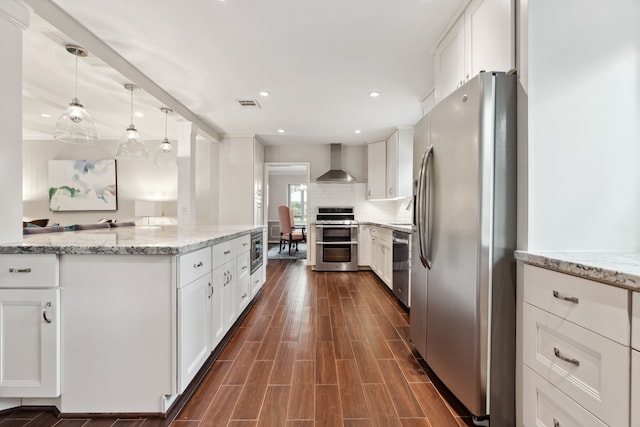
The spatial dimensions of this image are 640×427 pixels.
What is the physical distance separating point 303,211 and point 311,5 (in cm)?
835

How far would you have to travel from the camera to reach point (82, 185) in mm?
5660

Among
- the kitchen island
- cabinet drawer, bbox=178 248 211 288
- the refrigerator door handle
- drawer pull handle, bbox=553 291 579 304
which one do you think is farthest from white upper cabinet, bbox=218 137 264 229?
drawer pull handle, bbox=553 291 579 304

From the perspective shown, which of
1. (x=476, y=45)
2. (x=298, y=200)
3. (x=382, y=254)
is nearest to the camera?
(x=476, y=45)

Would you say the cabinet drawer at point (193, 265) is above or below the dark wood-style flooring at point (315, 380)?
above

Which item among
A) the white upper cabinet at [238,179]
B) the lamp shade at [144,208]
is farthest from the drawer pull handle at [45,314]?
the lamp shade at [144,208]

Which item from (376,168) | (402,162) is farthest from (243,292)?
(376,168)

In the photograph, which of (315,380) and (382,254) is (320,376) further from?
(382,254)

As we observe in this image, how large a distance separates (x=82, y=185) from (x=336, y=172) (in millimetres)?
5015

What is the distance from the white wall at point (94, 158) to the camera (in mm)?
5637

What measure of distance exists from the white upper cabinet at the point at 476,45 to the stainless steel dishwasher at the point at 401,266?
1532 mm

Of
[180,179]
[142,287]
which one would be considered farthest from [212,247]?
[180,179]

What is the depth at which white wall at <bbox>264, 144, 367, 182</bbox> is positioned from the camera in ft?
19.5

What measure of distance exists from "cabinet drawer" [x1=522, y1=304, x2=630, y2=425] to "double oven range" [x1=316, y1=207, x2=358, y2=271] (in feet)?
13.0

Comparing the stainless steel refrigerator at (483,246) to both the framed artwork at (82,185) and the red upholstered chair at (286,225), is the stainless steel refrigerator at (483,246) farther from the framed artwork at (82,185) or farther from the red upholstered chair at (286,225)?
the framed artwork at (82,185)
